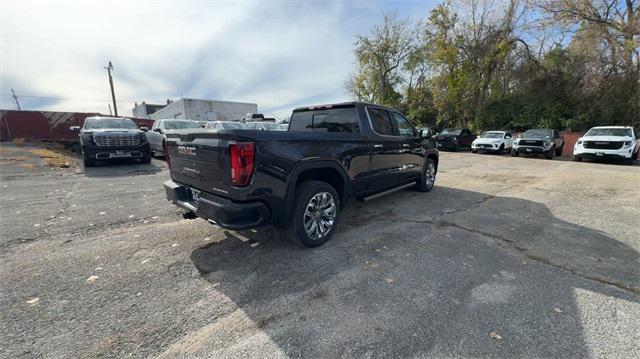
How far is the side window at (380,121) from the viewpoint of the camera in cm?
461

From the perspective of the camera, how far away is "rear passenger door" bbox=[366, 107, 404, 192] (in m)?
4.56

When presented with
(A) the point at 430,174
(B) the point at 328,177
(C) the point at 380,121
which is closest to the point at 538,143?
(A) the point at 430,174

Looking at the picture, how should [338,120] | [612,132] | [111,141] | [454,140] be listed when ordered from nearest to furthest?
1. [338,120]
2. [111,141]
3. [612,132]
4. [454,140]

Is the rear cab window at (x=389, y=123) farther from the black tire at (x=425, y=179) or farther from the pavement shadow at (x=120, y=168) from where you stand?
the pavement shadow at (x=120, y=168)

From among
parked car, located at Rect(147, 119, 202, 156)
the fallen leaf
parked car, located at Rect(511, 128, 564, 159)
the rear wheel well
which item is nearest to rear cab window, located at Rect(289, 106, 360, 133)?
the rear wheel well

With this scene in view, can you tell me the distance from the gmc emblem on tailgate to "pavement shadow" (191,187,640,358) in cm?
118

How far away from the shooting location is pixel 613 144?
38.2 feet

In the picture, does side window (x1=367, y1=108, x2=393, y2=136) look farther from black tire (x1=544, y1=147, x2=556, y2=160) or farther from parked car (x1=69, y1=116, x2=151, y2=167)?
black tire (x1=544, y1=147, x2=556, y2=160)

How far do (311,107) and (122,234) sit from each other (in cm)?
334

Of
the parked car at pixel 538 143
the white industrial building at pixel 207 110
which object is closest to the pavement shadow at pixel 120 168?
the parked car at pixel 538 143

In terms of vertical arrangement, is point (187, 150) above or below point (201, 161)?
above

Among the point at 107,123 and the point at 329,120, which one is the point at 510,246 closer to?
the point at 329,120

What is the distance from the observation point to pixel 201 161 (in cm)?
314

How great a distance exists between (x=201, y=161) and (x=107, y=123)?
9.37 metres
